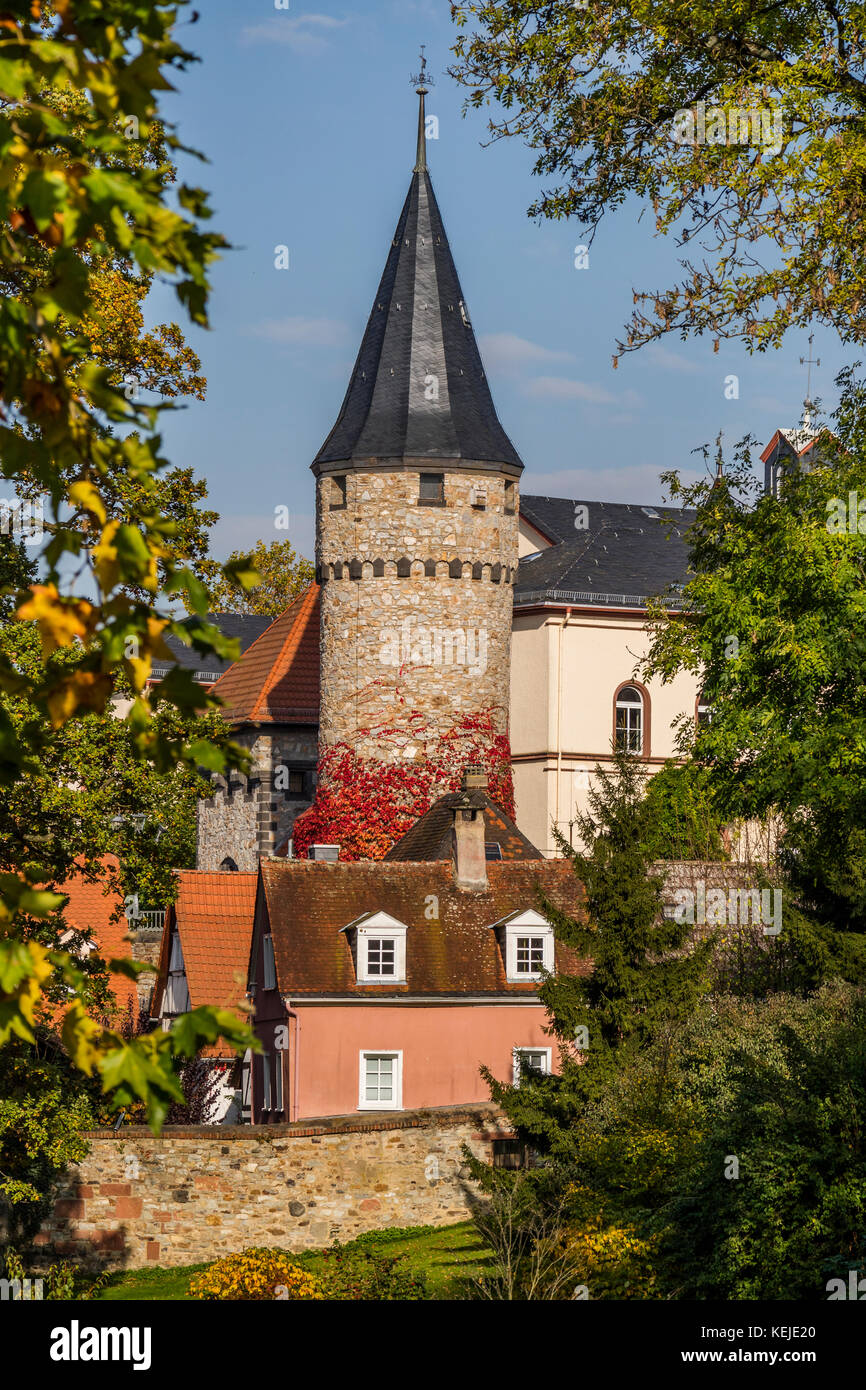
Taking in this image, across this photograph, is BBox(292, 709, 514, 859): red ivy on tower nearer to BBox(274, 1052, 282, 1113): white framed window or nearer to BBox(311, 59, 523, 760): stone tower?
Answer: BBox(311, 59, 523, 760): stone tower

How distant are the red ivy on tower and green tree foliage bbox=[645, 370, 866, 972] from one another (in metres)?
10.2

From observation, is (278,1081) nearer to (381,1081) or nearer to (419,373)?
(381,1081)

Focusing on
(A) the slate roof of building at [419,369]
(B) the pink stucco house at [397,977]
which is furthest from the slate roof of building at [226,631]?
(B) the pink stucco house at [397,977]

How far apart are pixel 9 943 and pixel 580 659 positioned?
132 ft

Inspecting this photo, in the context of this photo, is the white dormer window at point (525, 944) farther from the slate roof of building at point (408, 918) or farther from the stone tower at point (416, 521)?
the stone tower at point (416, 521)

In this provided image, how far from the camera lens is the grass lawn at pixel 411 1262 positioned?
20.2 meters

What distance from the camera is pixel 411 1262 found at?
2088 cm

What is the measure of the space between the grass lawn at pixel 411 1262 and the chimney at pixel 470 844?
309 inches

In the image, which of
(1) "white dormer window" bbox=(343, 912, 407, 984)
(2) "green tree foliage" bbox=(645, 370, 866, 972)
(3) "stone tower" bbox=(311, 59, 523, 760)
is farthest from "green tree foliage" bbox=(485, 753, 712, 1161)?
(3) "stone tower" bbox=(311, 59, 523, 760)

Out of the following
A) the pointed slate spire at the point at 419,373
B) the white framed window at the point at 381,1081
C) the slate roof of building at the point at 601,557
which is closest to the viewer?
the white framed window at the point at 381,1081

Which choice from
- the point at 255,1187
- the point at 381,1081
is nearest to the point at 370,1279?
the point at 255,1187

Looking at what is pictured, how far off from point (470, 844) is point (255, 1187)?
917 centimetres

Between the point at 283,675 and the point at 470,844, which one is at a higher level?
the point at 283,675
